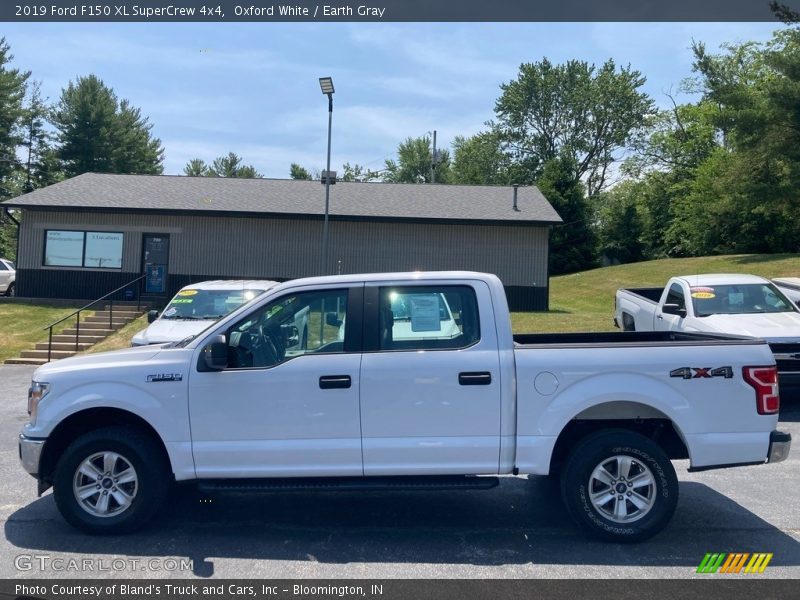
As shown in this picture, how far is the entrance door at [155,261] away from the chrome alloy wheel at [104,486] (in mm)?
21416

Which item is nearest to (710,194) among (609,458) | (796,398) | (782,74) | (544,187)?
(544,187)

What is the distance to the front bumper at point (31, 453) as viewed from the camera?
562cm

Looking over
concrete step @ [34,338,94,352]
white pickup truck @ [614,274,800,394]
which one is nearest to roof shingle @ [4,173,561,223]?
concrete step @ [34,338,94,352]

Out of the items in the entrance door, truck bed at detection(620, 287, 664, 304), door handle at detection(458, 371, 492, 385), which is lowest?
door handle at detection(458, 371, 492, 385)

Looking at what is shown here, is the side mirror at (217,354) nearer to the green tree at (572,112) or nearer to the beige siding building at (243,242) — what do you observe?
the beige siding building at (243,242)

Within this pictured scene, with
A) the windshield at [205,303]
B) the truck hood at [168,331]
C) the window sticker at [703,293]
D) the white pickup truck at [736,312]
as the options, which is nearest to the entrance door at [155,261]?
the windshield at [205,303]

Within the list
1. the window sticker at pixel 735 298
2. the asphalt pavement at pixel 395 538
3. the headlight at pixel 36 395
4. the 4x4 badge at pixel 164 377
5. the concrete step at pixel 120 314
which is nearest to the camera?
the asphalt pavement at pixel 395 538

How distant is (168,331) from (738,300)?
906cm

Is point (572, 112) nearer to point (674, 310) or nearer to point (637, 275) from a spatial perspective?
point (637, 275)

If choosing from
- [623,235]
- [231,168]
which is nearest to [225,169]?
[231,168]

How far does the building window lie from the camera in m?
26.1

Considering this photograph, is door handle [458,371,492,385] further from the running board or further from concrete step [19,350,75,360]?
concrete step [19,350,75,360]

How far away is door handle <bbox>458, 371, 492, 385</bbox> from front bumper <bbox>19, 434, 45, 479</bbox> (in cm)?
313

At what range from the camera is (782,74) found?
3300cm
